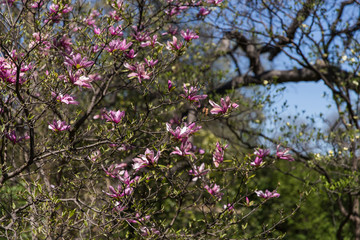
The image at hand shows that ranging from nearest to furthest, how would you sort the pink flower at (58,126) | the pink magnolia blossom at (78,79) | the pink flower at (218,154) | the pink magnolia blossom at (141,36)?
the pink magnolia blossom at (78,79) < the pink flower at (58,126) < the pink flower at (218,154) < the pink magnolia blossom at (141,36)

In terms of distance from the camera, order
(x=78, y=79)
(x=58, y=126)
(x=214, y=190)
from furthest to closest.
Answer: (x=214, y=190) < (x=58, y=126) < (x=78, y=79)

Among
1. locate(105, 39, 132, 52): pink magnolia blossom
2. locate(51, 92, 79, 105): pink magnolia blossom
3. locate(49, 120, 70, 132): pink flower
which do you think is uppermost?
locate(105, 39, 132, 52): pink magnolia blossom

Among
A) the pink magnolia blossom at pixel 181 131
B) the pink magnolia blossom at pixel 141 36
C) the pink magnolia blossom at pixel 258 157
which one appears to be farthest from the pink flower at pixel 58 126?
the pink magnolia blossom at pixel 258 157

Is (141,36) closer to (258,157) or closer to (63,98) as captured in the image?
(63,98)

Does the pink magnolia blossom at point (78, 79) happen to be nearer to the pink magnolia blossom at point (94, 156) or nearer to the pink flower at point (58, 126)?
the pink flower at point (58, 126)

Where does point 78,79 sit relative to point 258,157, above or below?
above

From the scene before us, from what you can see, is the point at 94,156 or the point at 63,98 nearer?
the point at 63,98

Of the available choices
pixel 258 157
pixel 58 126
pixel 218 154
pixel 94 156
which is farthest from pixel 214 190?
pixel 58 126

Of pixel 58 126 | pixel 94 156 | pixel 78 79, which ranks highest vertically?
pixel 78 79

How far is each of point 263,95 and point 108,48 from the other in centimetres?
325

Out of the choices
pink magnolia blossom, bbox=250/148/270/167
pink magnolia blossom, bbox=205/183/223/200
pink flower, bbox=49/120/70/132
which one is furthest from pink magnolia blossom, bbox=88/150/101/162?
pink magnolia blossom, bbox=250/148/270/167

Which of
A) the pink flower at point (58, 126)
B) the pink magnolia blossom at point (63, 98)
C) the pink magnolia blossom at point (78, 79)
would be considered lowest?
the pink flower at point (58, 126)

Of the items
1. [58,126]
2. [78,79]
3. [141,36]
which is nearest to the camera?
[78,79]

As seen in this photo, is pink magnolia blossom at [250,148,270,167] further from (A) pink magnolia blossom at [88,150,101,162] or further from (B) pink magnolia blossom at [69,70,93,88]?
(B) pink magnolia blossom at [69,70,93,88]
